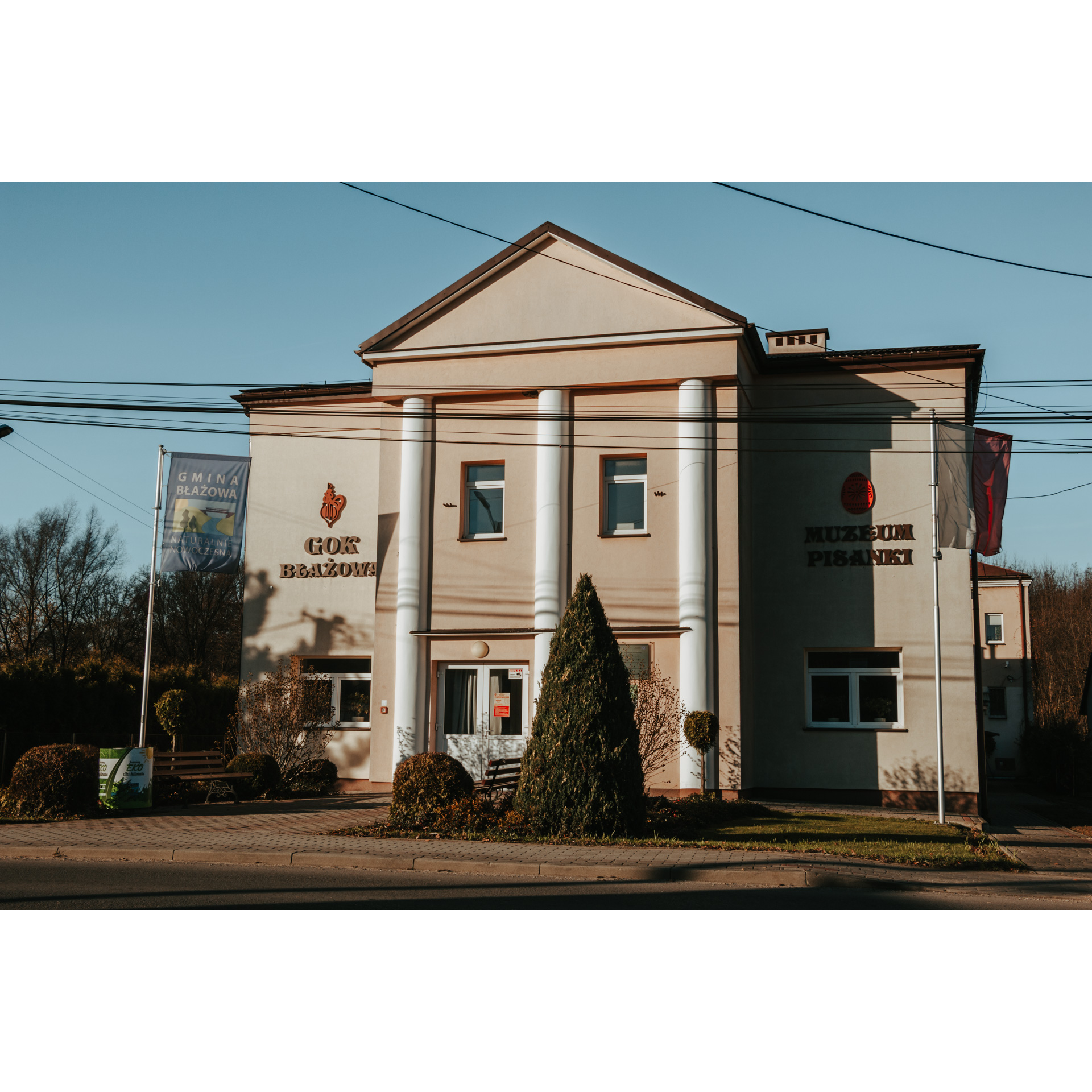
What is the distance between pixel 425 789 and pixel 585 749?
9.30ft

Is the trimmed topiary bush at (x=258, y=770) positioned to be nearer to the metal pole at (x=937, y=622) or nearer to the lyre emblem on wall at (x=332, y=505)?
the lyre emblem on wall at (x=332, y=505)

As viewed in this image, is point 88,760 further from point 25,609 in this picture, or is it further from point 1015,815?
point 25,609

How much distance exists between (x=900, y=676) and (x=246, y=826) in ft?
43.1

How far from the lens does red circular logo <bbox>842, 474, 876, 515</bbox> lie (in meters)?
21.8

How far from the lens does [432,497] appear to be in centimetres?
2212

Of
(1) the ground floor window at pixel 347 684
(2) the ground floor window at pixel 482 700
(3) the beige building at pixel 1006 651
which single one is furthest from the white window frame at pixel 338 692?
(3) the beige building at pixel 1006 651

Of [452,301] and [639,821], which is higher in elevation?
[452,301]

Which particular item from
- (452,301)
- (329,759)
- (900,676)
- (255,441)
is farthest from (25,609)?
(900,676)

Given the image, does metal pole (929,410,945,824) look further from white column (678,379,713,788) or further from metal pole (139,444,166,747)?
metal pole (139,444,166,747)

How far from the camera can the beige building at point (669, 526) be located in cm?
2055

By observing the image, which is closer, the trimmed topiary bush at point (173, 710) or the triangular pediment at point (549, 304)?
the triangular pediment at point (549, 304)

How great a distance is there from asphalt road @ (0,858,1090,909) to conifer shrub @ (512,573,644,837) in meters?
2.48

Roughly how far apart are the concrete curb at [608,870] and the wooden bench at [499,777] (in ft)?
16.6

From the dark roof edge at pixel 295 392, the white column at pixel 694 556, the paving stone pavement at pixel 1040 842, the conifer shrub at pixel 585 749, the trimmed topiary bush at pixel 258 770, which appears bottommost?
the paving stone pavement at pixel 1040 842
